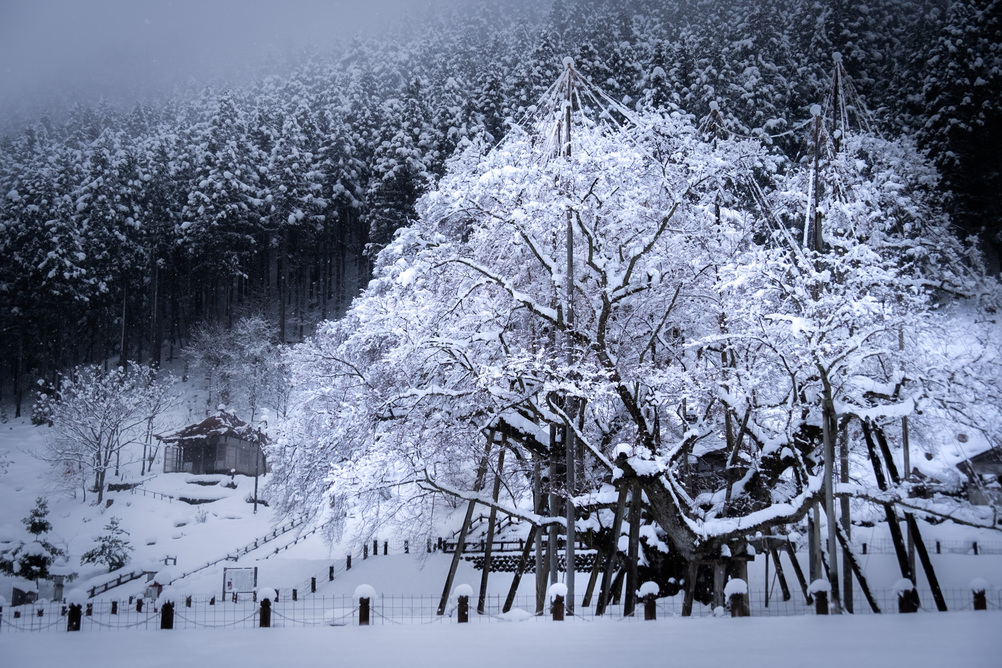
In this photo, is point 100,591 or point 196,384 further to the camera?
point 196,384

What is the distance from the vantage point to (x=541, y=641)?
9055 millimetres

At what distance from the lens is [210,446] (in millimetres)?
45312

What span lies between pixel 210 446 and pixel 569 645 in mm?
41015

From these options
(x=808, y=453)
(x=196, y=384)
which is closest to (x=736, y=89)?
(x=808, y=453)

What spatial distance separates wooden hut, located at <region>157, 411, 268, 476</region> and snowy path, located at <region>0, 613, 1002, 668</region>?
3470 cm

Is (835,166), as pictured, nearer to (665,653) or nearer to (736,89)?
(665,653)

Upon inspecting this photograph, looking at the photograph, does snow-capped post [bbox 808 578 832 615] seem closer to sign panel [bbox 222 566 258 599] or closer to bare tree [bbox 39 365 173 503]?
sign panel [bbox 222 566 258 599]

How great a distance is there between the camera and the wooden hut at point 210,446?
4459 cm

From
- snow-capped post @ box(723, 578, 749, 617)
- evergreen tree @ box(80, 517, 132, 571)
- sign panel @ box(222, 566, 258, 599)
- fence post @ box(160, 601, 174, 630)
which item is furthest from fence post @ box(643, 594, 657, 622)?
evergreen tree @ box(80, 517, 132, 571)

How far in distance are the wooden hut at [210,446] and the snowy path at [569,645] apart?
114 feet

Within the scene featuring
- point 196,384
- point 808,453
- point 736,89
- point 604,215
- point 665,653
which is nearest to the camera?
point 665,653

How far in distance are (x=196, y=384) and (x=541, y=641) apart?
156 feet

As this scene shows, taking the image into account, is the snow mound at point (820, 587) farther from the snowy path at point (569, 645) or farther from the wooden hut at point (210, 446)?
the wooden hut at point (210, 446)

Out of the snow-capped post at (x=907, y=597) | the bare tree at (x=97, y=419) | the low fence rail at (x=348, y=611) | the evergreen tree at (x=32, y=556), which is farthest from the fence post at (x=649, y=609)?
the bare tree at (x=97, y=419)
